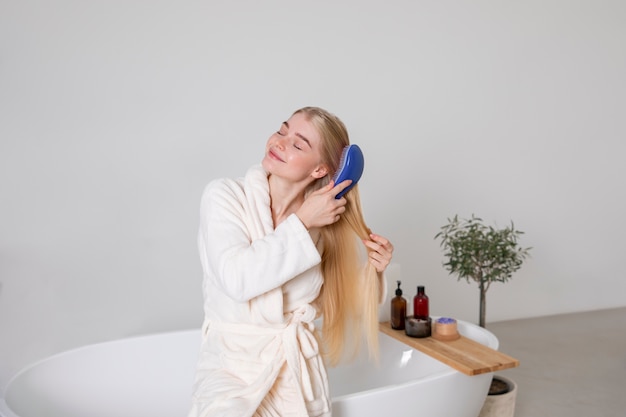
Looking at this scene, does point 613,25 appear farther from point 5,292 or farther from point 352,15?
point 5,292

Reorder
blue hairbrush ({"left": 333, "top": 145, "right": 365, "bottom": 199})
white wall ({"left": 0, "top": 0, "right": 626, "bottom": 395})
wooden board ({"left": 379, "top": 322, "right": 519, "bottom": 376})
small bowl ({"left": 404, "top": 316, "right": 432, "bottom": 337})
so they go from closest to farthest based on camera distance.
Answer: blue hairbrush ({"left": 333, "top": 145, "right": 365, "bottom": 199}) < wooden board ({"left": 379, "top": 322, "right": 519, "bottom": 376}) < small bowl ({"left": 404, "top": 316, "right": 432, "bottom": 337}) < white wall ({"left": 0, "top": 0, "right": 626, "bottom": 395})

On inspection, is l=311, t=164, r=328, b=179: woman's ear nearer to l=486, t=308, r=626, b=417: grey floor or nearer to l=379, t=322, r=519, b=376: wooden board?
l=379, t=322, r=519, b=376: wooden board

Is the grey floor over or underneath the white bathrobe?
underneath

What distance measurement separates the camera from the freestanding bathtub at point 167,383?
230cm

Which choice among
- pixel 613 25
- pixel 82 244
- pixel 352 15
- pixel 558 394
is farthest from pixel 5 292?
pixel 613 25

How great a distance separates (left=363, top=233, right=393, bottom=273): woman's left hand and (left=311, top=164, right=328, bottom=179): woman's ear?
243 millimetres

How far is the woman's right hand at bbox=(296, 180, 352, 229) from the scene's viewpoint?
72.9 inches

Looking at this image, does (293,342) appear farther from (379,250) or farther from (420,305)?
(420,305)

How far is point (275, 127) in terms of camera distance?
3.88 metres

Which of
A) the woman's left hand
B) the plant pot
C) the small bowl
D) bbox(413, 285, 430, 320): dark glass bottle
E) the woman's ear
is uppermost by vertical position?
the woman's ear

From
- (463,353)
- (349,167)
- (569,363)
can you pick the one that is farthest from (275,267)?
(569,363)

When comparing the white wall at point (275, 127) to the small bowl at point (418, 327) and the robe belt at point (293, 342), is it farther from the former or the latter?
the robe belt at point (293, 342)

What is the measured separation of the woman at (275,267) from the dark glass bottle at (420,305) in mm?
735

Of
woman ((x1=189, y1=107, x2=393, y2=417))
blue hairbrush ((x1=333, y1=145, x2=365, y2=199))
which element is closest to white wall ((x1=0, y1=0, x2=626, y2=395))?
woman ((x1=189, y1=107, x2=393, y2=417))
